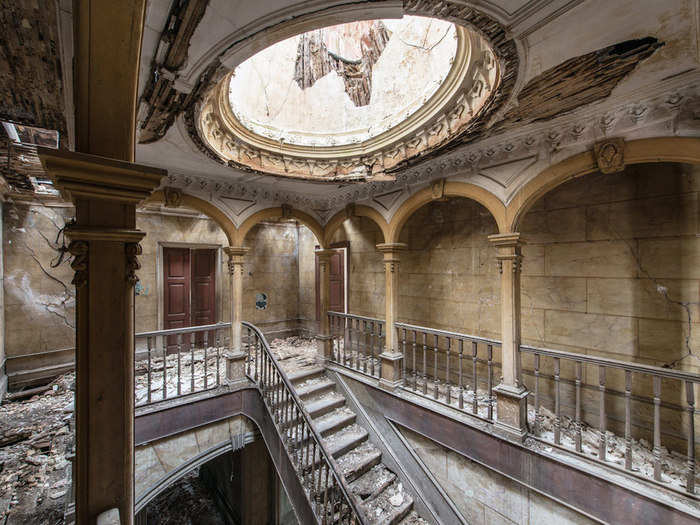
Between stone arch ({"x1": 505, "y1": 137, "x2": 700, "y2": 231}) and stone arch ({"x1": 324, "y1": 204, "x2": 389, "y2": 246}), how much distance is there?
1.80 metres

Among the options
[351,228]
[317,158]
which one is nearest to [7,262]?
[317,158]

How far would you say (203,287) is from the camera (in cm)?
647

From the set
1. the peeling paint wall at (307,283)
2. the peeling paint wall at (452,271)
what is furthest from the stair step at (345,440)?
the peeling paint wall at (307,283)

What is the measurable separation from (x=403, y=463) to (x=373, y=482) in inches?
18.4

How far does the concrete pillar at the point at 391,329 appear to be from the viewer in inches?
167

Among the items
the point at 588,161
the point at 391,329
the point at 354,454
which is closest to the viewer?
the point at 588,161

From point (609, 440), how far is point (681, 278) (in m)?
1.86

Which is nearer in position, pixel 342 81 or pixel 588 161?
pixel 588 161

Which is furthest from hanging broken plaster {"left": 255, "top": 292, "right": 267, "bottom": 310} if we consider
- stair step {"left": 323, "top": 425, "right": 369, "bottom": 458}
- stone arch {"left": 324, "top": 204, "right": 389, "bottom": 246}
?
stair step {"left": 323, "top": 425, "right": 369, "bottom": 458}

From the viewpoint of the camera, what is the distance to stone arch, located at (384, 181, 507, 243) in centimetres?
333

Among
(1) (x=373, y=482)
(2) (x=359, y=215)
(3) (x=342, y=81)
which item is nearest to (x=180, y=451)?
(1) (x=373, y=482)

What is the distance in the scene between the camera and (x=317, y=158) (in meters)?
3.97

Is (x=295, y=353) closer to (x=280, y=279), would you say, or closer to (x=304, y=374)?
(x=304, y=374)

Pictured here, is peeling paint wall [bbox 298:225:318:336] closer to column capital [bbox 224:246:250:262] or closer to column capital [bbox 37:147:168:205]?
column capital [bbox 224:246:250:262]
